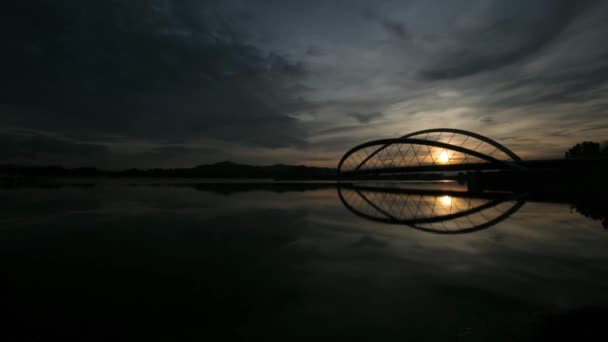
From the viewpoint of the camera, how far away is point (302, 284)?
16.8ft

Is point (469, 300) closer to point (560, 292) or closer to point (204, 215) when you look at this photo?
point (560, 292)

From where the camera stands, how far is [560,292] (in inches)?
185

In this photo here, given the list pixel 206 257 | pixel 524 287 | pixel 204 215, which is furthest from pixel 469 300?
pixel 204 215

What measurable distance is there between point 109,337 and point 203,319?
1.12 meters

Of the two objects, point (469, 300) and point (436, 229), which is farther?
point (436, 229)

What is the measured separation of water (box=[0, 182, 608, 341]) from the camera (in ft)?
11.4

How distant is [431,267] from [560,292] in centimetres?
220

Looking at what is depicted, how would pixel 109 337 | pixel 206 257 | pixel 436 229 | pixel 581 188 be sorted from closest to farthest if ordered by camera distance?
pixel 109 337, pixel 206 257, pixel 436 229, pixel 581 188

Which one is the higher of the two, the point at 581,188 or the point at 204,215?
the point at 581,188

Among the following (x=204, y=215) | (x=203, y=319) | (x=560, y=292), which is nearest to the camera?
(x=203, y=319)

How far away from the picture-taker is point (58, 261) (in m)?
6.37

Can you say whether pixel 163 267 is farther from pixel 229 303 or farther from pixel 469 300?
pixel 469 300

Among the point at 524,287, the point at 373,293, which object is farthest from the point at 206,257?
the point at 524,287

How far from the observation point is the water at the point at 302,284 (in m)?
3.48
